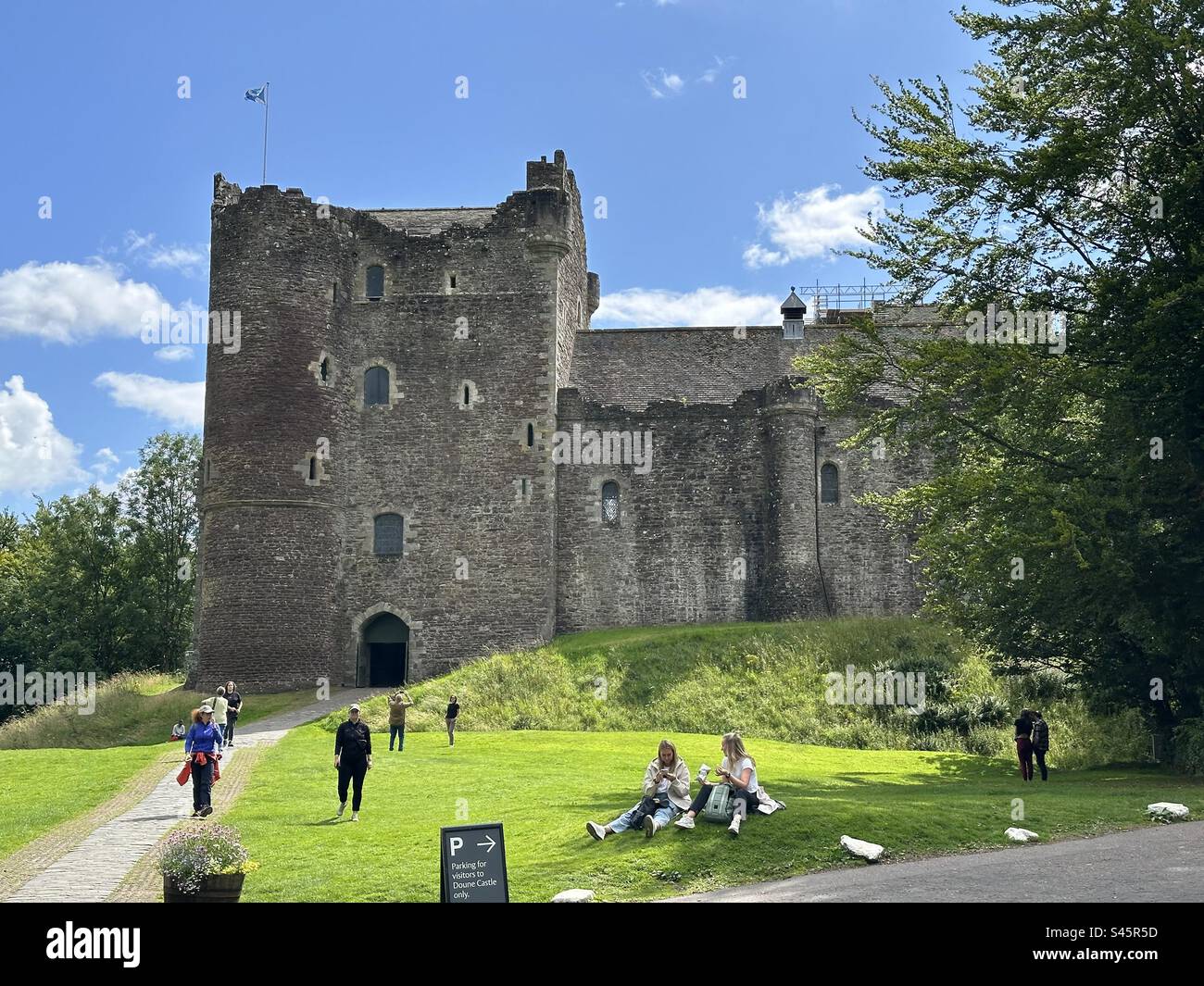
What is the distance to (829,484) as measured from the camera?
44188mm

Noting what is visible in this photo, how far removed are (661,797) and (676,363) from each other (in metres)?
33.0

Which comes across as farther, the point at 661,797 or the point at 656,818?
the point at 661,797

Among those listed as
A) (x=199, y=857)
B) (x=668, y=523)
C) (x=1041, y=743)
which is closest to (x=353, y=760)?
(x=199, y=857)

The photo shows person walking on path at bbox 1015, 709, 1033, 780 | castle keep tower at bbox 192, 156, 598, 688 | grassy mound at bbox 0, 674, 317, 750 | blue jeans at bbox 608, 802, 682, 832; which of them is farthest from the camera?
castle keep tower at bbox 192, 156, 598, 688

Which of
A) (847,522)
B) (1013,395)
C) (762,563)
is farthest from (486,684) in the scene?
(1013,395)

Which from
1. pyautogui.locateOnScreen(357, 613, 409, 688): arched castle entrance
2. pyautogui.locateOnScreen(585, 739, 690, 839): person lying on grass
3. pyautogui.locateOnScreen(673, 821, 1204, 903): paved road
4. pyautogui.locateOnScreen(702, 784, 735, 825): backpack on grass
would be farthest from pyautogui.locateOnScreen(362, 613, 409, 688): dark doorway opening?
pyautogui.locateOnScreen(673, 821, 1204, 903): paved road

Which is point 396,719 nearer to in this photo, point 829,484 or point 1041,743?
point 1041,743

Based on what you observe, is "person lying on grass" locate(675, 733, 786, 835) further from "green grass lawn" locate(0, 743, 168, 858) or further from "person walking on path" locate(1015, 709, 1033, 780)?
"person walking on path" locate(1015, 709, 1033, 780)

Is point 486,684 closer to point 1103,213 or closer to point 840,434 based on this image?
point 840,434

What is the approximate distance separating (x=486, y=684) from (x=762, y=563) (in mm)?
10967

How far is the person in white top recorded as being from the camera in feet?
54.4

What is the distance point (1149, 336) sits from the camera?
24.2 meters

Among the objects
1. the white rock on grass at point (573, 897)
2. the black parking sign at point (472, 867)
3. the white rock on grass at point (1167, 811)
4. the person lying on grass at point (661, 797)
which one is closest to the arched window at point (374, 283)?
the person lying on grass at point (661, 797)

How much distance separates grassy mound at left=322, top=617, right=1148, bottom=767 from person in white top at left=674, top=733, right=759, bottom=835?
14572 mm
